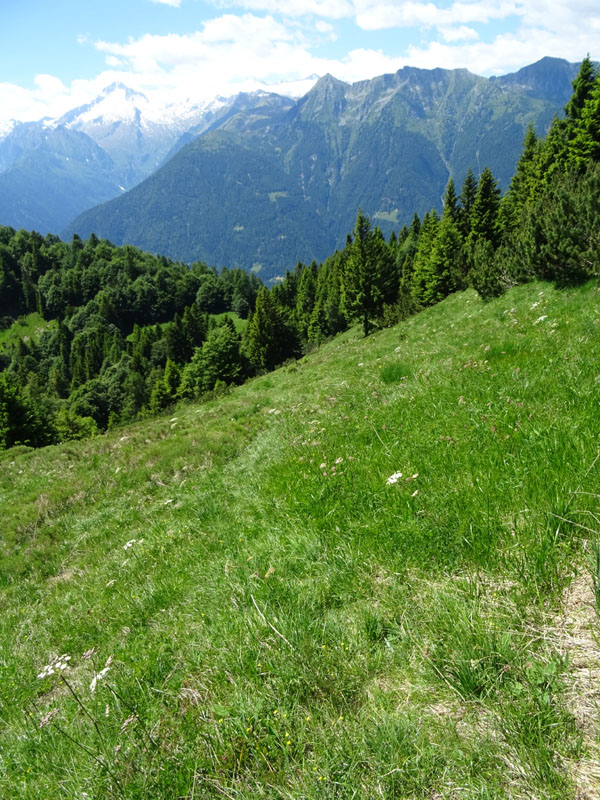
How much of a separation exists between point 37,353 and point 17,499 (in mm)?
162391

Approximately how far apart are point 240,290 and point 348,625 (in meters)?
154

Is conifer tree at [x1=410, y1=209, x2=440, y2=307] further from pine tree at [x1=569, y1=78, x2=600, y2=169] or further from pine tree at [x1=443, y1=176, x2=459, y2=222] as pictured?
pine tree at [x1=569, y1=78, x2=600, y2=169]

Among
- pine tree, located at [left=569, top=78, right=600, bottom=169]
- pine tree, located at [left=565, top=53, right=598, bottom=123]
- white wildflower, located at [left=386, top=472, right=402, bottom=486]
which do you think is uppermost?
pine tree, located at [left=565, top=53, right=598, bottom=123]

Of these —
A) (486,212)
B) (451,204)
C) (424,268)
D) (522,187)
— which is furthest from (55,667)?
(451,204)

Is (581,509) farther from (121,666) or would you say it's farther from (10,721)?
(10,721)

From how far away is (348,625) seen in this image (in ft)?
9.57

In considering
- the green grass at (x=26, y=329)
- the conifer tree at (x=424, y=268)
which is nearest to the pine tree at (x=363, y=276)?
the conifer tree at (x=424, y=268)

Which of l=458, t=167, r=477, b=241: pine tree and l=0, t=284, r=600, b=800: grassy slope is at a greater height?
l=458, t=167, r=477, b=241: pine tree

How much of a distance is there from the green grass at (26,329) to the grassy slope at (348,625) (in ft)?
599

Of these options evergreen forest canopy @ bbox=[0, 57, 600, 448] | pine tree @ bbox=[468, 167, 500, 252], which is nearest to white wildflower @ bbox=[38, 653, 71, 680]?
evergreen forest canopy @ bbox=[0, 57, 600, 448]

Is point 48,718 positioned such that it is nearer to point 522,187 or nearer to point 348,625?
point 348,625

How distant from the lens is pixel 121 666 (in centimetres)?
336

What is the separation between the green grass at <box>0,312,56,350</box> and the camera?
506 feet

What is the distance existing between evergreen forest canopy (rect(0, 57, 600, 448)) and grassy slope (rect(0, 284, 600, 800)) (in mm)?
13491
